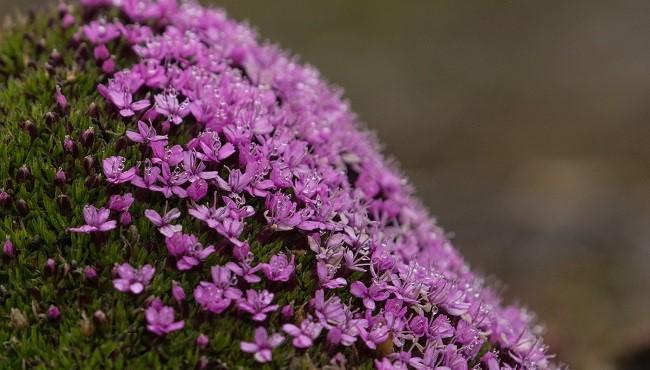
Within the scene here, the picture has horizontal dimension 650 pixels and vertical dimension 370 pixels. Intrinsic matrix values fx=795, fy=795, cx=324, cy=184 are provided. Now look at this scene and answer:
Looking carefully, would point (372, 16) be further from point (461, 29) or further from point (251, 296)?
point (251, 296)

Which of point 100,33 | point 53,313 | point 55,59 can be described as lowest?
point 53,313

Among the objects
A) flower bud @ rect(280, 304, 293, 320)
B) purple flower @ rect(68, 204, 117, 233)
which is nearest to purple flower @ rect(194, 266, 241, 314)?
flower bud @ rect(280, 304, 293, 320)

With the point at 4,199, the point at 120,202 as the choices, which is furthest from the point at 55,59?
the point at 120,202

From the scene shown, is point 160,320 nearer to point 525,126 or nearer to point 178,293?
point 178,293

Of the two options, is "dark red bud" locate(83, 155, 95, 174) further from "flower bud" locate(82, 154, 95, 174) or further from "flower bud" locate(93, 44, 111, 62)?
"flower bud" locate(93, 44, 111, 62)

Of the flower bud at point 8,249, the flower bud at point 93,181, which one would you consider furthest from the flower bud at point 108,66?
the flower bud at point 8,249

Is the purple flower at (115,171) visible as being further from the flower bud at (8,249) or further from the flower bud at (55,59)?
the flower bud at (55,59)

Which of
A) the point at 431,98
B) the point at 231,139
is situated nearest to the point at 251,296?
the point at 231,139
